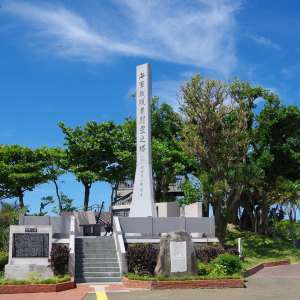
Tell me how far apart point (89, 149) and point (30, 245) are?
673 inches

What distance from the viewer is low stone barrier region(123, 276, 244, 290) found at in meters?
13.6

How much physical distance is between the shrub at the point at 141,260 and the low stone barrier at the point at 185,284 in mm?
1212

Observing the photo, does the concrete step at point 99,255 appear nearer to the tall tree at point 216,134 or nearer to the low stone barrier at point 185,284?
the low stone barrier at point 185,284

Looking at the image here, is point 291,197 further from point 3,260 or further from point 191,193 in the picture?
point 3,260

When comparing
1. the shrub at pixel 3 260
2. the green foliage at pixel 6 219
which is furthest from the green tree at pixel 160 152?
the shrub at pixel 3 260

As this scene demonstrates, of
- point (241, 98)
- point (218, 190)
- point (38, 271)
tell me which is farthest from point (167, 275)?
point (241, 98)

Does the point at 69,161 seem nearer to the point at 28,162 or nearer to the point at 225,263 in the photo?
the point at 28,162

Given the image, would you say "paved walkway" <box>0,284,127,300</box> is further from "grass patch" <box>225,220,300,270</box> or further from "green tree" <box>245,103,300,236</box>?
"green tree" <box>245,103,300,236</box>

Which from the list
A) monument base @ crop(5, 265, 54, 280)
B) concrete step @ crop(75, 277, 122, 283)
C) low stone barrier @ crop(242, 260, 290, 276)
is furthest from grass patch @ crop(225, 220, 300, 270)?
monument base @ crop(5, 265, 54, 280)

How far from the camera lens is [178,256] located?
14.5 meters

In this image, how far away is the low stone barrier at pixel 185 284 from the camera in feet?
44.5

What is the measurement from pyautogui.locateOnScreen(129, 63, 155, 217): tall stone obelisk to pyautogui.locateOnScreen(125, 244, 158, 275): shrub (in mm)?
6389

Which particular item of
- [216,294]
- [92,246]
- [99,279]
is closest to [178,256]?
[216,294]

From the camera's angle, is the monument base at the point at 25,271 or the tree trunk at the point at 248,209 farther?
the tree trunk at the point at 248,209
